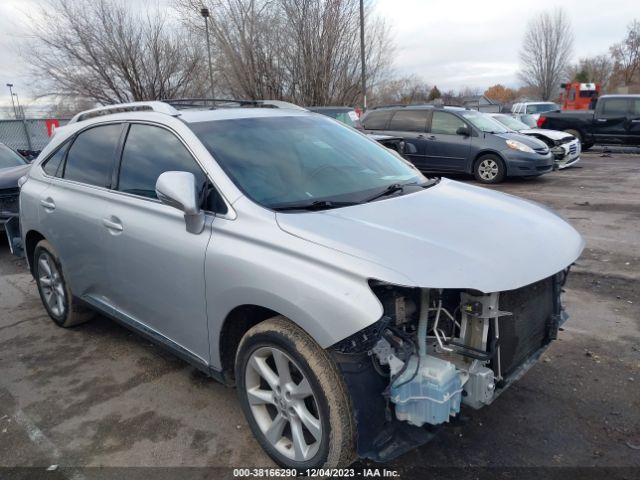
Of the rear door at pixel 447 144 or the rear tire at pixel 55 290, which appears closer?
the rear tire at pixel 55 290

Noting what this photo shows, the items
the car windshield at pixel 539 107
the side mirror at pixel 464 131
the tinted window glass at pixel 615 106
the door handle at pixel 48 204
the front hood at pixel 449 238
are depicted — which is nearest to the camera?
the front hood at pixel 449 238

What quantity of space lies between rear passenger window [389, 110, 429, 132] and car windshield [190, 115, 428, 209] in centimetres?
912

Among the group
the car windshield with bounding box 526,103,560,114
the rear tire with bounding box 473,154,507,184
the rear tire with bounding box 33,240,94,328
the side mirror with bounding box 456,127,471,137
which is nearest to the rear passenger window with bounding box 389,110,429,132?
the side mirror with bounding box 456,127,471,137

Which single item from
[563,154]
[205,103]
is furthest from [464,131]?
[205,103]

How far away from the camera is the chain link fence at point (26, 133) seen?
18078 mm

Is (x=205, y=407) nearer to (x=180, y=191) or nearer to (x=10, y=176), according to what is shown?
(x=180, y=191)

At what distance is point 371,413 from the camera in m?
2.12

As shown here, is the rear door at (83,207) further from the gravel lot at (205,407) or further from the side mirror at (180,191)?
the side mirror at (180,191)

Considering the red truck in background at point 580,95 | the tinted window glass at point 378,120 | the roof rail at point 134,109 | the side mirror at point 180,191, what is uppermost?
the red truck in background at point 580,95

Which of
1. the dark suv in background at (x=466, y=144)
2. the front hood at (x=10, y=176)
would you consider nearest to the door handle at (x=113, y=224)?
the front hood at (x=10, y=176)

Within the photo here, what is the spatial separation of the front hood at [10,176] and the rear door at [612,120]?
1671 centimetres

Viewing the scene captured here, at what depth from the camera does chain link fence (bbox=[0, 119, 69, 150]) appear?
59.3 feet

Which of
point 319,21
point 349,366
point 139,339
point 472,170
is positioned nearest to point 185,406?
point 139,339

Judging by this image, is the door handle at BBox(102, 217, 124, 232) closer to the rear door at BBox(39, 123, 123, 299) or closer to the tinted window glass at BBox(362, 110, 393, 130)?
the rear door at BBox(39, 123, 123, 299)
